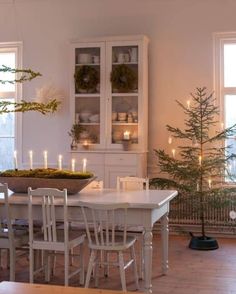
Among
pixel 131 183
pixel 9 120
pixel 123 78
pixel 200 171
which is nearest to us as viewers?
pixel 131 183

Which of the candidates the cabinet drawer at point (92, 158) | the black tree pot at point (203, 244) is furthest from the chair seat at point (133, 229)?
the cabinet drawer at point (92, 158)

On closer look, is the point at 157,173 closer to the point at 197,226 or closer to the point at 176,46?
the point at 197,226

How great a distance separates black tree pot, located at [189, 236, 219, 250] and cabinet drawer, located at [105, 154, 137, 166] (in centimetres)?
120

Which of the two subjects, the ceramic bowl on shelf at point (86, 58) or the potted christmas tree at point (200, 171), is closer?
the potted christmas tree at point (200, 171)

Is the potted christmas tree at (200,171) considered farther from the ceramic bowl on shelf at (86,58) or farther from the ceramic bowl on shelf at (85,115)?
the ceramic bowl on shelf at (86,58)

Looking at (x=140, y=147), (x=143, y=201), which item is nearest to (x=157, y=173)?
(x=140, y=147)

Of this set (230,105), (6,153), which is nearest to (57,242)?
(230,105)

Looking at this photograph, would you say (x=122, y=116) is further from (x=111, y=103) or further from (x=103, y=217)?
(x=103, y=217)

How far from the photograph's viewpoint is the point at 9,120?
6.66m

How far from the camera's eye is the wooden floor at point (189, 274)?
383 centimetres

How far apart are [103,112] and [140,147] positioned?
648 millimetres

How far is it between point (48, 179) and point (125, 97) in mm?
2184

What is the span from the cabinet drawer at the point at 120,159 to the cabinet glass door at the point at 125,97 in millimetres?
154

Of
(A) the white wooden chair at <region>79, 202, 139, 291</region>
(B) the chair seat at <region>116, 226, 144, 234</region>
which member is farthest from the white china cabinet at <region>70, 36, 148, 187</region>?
(A) the white wooden chair at <region>79, 202, 139, 291</region>
